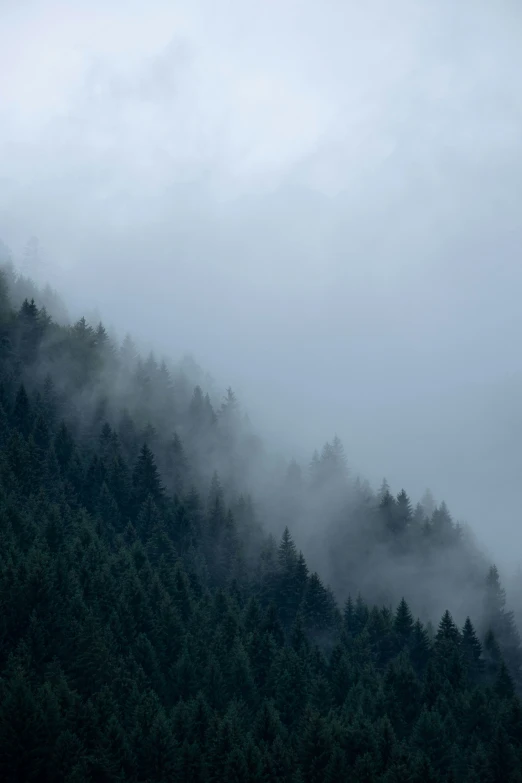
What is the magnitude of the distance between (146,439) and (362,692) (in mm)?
57795

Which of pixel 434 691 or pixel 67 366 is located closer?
pixel 434 691

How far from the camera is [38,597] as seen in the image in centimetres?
6938

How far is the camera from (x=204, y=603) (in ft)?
307

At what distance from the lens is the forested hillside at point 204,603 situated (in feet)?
198

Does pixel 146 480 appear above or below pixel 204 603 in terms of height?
above

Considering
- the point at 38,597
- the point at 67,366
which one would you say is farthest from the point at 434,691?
the point at 67,366

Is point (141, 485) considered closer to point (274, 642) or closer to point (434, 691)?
point (274, 642)

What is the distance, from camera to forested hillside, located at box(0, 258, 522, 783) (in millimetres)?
60219

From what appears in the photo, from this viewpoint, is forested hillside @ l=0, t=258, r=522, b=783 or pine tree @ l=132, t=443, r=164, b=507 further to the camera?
pine tree @ l=132, t=443, r=164, b=507

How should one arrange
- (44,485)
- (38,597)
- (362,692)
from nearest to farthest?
(38,597) → (362,692) → (44,485)

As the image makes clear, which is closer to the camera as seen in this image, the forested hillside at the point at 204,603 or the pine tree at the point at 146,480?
the forested hillside at the point at 204,603

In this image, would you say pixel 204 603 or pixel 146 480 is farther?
pixel 146 480

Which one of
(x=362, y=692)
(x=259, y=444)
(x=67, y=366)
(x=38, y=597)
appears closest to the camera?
(x=38, y=597)

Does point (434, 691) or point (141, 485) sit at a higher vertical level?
point (141, 485)
